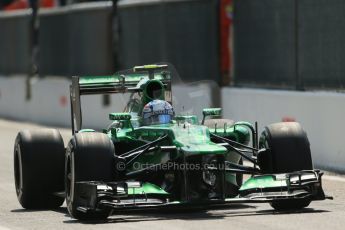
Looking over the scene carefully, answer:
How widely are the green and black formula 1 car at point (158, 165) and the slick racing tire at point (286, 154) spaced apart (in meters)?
0.01

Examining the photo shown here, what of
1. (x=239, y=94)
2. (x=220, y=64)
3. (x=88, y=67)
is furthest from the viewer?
(x=88, y=67)

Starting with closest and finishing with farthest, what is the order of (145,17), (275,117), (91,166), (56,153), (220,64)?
(91,166) → (56,153) → (275,117) → (220,64) → (145,17)

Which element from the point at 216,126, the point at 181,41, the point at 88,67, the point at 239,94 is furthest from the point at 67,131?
the point at 216,126

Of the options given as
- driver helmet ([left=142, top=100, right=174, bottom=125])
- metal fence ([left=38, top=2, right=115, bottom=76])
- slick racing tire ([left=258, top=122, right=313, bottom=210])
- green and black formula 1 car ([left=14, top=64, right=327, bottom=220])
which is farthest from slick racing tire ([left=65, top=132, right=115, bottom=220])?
metal fence ([left=38, top=2, right=115, bottom=76])

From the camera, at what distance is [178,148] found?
1216 centimetres

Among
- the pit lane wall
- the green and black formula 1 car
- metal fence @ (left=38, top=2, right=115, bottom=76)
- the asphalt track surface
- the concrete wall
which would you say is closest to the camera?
the asphalt track surface

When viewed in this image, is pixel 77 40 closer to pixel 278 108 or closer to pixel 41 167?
pixel 278 108

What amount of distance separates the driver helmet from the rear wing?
104 centimetres

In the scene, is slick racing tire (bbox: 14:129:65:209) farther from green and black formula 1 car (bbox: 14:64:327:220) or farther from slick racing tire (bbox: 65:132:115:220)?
slick racing tire (bbox: 65:132:115:220)

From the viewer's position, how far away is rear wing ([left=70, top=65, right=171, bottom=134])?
14.6 metres

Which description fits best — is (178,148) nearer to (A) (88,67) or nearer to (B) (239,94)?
(B) (239,94)

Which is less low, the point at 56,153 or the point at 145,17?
the point at 145,17

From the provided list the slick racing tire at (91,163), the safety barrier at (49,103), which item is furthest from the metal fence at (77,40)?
the slick racing tire at (91,163)

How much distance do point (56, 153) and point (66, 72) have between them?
18153mm
